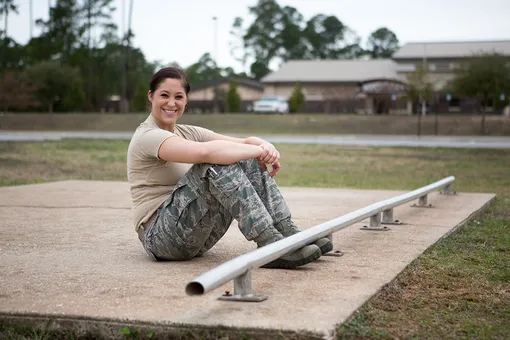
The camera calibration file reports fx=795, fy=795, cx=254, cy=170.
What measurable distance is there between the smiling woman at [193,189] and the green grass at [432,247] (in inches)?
29.4

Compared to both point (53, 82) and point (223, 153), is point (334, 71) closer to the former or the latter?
point (53, 82)

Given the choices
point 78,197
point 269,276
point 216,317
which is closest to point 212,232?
point 269,276

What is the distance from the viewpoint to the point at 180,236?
471cm

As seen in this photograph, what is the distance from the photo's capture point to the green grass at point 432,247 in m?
3.86

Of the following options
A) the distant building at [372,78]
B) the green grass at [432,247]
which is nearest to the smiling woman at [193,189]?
the green grass at [432,247]

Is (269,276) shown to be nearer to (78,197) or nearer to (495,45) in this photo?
(78,197)

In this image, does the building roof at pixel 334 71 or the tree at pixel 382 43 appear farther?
the tree at pixel 382 43

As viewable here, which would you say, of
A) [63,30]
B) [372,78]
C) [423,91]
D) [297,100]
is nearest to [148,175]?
[423,91]

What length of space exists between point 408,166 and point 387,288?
13764mm

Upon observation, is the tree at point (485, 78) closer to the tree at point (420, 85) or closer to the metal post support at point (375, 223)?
the tree at point (420, 85)

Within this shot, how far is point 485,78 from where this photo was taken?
145 ft

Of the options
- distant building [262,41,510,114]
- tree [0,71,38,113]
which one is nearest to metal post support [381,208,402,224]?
tree [0,71,38,113]

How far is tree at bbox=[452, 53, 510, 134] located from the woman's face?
4119 cm

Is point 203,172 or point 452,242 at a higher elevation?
point 203,172
